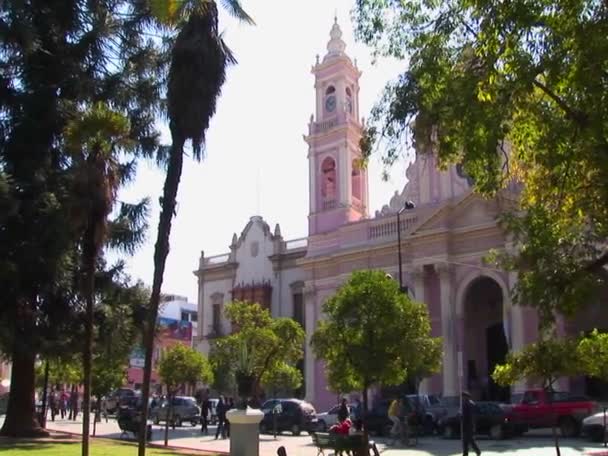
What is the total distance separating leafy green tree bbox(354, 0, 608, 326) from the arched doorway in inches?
1084

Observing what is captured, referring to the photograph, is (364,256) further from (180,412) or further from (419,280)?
(180,412)

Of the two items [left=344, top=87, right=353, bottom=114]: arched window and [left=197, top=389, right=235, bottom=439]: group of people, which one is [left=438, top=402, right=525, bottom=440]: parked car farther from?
[left=344, top=87, right=353, bottom=114]: arched window

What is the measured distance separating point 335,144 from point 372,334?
2951 centimetres

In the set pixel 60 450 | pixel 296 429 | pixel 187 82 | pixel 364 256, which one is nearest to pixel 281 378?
pixel 296 429

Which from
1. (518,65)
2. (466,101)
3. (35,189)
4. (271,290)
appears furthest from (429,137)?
(271,290)

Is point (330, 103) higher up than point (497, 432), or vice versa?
point (330, 103)

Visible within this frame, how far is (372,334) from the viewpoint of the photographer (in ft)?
68.7

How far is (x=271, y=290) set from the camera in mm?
54844

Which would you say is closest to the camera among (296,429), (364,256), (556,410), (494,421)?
(556,410)

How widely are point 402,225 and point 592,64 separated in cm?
3438

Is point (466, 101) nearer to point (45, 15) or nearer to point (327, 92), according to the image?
point (45, 15)

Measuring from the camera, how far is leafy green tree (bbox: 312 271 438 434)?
20797 mm

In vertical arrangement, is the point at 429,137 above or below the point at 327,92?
below

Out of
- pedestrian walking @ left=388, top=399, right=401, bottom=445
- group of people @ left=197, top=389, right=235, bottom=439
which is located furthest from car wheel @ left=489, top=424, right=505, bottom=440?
group of people @ left=197, top=389, right=235, bottom=439
